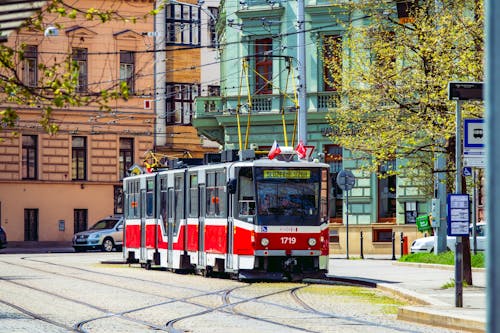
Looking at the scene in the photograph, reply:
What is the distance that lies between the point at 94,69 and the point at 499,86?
60349mm

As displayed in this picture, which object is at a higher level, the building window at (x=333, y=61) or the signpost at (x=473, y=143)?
the building window at (x=333, y=61)

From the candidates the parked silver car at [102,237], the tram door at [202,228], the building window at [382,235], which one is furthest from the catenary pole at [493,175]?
the parked silver car at [102,237]

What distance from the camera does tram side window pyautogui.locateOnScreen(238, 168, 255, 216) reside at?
92.3 ft

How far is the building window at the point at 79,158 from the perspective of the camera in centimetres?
6284

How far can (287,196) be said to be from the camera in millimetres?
28016

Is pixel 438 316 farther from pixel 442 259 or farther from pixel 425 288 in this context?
pixel 442 259

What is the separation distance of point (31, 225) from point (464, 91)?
4641 centimetres

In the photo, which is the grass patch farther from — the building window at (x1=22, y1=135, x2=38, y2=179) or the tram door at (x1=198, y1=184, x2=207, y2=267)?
the building window at (x1=22, y1=135, x2=38, y2=179)

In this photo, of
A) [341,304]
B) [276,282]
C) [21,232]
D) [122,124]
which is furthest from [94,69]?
[341,304]

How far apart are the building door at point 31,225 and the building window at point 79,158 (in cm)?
283

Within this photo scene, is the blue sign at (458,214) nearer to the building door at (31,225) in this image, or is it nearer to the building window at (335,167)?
the building window at (335,167)

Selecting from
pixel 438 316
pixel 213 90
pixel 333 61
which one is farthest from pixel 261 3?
pixel 438 316

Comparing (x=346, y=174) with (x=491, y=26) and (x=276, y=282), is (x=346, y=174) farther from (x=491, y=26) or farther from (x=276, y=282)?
(x=491, y=26)

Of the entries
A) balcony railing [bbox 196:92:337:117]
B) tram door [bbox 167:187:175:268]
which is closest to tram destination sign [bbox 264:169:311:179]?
tram door [bbox 167:187:175:268]
